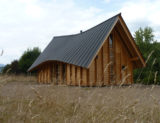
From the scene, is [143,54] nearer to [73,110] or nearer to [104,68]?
[104,68]

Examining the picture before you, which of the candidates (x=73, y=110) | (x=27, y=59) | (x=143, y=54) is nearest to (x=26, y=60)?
(x=27, y=59)

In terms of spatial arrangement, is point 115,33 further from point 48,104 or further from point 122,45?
point 48,104

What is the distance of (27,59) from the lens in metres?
27.8

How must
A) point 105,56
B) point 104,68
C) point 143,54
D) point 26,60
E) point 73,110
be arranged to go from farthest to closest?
1. point 143,54
2. point 26,60
3. point 105,56
4. point 104,68
5. point 73,110

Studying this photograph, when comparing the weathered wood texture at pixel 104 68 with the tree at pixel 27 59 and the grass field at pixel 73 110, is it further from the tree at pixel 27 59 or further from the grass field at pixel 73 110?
the tree at pixel 27 59

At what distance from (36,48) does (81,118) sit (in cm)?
2885

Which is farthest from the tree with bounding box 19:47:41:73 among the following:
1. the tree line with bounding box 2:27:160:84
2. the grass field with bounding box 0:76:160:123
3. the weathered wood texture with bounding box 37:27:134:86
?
the grass field with bounding box 0:76:160:123

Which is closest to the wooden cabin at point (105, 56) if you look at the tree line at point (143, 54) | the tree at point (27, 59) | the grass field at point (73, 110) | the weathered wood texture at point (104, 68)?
the weathered wood texture at point (104, 68)

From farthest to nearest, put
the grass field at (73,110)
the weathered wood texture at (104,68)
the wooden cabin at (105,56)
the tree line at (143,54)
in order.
Answer: the tree line at (143,54) < the weathered wood texture at (104,68) < the wooden cabin at (105,56) < the grass field at (73,110)

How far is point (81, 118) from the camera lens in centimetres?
243

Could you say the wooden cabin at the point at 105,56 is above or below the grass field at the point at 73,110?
above

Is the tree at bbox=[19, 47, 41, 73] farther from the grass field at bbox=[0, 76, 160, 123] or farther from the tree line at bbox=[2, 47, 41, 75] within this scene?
the grass field at bbox=[0, 76, 160, 123]

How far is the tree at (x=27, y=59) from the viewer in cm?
2780

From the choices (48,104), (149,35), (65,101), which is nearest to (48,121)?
(48,104)
